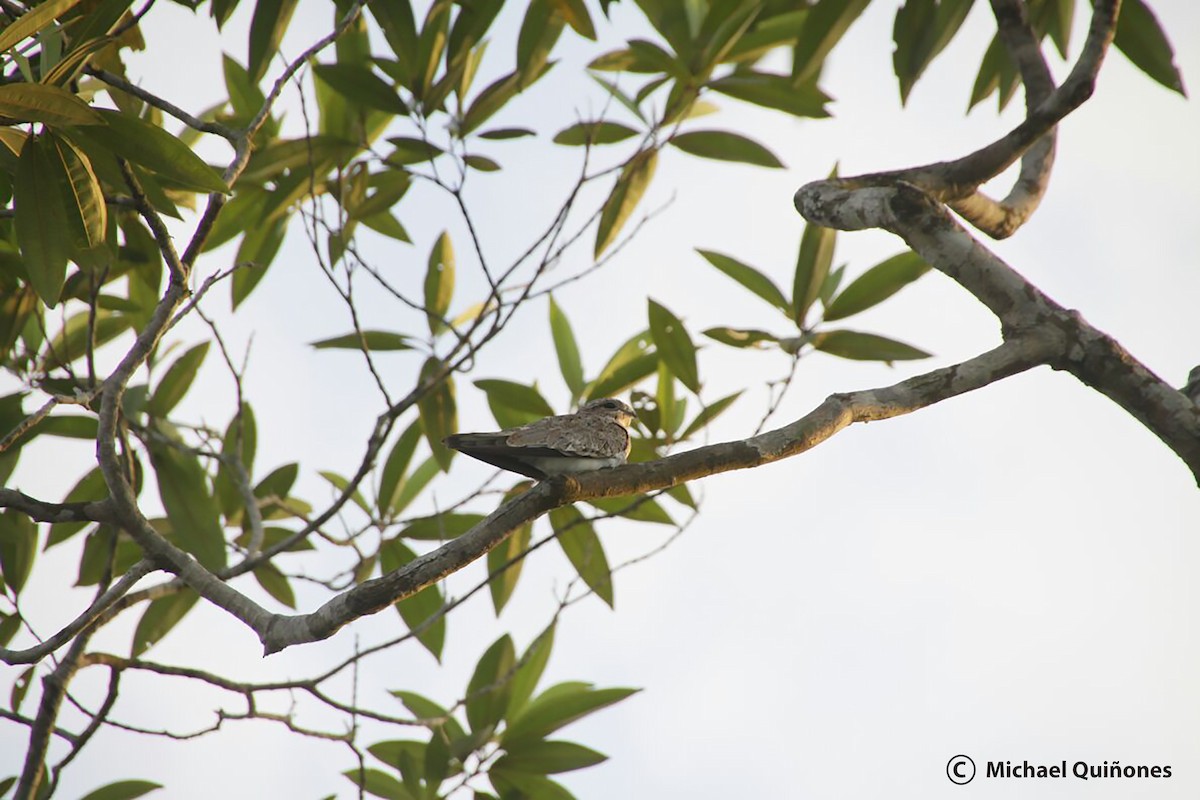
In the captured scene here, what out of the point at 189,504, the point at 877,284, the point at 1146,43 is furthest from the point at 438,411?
the point at 1146,43

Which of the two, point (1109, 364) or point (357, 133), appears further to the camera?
point (357, 133)

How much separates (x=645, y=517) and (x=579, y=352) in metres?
0.98

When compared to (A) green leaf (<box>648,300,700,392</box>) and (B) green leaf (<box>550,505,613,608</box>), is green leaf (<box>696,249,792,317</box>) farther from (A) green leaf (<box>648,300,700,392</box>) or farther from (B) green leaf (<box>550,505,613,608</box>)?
(B) green leaf (<box>550,505,613,608</box>)

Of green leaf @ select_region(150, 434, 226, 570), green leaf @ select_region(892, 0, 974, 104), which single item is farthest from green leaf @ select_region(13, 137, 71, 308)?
→ green leaf @ select_region(892, 0, 974, 104)

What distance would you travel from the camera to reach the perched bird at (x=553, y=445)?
163 inches

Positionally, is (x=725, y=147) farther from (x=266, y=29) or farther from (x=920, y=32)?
(x=266, y=29)

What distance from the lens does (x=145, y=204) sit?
349cm

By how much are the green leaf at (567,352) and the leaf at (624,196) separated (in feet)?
1.85

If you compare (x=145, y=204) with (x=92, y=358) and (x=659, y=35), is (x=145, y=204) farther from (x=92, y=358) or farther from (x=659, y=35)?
(x=659, y=35)

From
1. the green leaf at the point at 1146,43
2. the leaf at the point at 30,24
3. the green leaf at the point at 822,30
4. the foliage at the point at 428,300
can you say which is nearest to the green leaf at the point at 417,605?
the foliage at the point at 428,300

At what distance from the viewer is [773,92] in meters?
5.14

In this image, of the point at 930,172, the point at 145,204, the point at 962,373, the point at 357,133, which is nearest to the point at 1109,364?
the point at 962,373

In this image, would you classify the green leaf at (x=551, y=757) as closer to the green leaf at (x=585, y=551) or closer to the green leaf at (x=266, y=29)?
the green leaf at (x=585, y=551)

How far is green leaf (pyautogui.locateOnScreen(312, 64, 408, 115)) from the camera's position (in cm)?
508
